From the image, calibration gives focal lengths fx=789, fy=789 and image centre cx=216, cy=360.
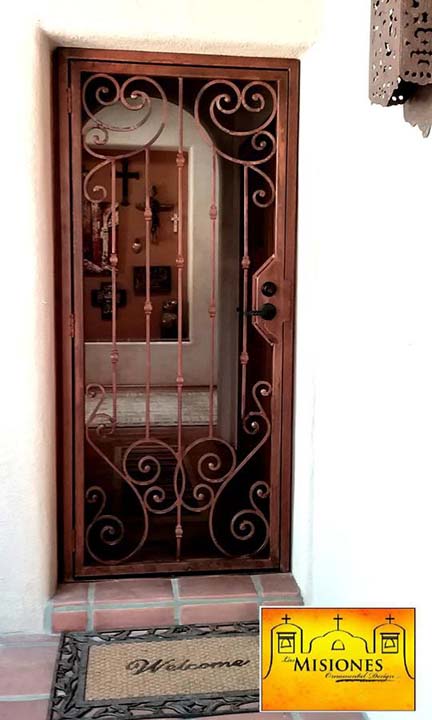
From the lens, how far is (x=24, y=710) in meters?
2.19

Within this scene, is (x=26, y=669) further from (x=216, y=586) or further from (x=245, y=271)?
(x=245, y=271)

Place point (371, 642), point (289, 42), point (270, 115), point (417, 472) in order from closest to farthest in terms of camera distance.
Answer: point (371, 642) < point (417, 472) < point (289, 42) < point (270, 115)

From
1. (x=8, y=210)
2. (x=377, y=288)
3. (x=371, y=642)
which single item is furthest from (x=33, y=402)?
(x=371, y=642)

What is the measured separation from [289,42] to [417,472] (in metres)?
1.51

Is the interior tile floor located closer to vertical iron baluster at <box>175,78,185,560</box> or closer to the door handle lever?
vertical iron baluster at <box>175,78,185,560</box>

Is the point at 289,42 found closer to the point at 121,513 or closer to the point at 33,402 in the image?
the point at 33,402

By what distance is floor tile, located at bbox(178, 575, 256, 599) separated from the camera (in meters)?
2.71

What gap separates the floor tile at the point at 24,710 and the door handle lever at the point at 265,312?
139cm

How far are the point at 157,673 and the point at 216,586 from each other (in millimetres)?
462

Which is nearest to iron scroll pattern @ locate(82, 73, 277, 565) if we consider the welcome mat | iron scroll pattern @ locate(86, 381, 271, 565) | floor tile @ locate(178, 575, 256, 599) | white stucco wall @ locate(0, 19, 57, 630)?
iron scroll pattern @ locate(86, 381, 271, 565)

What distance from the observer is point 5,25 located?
7.84ft

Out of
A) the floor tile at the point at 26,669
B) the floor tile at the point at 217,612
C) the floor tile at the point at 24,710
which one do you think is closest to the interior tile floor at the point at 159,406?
the floor tile at the point at 217,612

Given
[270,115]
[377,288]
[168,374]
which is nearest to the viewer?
[377,288]

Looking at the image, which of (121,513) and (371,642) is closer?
(371,642)
